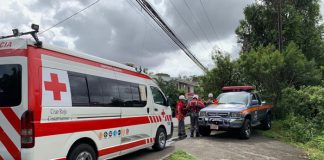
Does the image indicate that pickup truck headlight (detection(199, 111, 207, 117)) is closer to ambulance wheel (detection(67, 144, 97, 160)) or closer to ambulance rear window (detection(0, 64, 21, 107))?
ambulance wheel (detection(67, 144, 97, 160))

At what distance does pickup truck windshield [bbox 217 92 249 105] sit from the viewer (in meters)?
13.6

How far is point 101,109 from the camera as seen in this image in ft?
23.2

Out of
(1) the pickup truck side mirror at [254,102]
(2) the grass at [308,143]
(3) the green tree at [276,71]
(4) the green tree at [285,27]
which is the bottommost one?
(2) the grass at [308,143]

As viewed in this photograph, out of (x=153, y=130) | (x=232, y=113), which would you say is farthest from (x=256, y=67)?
(x=153, y=130)

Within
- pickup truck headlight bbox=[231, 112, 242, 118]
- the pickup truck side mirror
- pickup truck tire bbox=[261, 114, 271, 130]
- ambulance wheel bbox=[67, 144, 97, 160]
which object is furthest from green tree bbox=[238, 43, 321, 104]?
ambulance wheel bbox=[67, 144, 97, 160]

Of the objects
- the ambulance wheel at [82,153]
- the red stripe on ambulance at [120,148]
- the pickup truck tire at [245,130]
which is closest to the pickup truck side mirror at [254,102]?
the pickup truck tire at [245,130]

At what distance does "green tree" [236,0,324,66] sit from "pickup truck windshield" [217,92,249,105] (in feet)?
45.4

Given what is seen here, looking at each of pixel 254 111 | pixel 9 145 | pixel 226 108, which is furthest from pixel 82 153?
pixel 254 111

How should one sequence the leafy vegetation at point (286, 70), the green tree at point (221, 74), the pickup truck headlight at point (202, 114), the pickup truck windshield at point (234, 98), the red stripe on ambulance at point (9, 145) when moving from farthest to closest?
the green tree at point (221, 74)
the leafy vegetation at point (286, 70)
the pickup truck windshield at point (234, 98)
the pickup truck headlight at point (202, 114)
the red stripe on ambulance at point (9, 145)

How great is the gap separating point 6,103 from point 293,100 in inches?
555

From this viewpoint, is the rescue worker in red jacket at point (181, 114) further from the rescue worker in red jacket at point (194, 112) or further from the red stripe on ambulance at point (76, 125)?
the red stripe on ambulance at point (76, 125)

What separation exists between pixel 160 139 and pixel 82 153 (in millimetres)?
4190

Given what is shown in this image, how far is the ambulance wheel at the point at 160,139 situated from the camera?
32.8 feet

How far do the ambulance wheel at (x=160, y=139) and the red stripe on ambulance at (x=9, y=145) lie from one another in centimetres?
519
